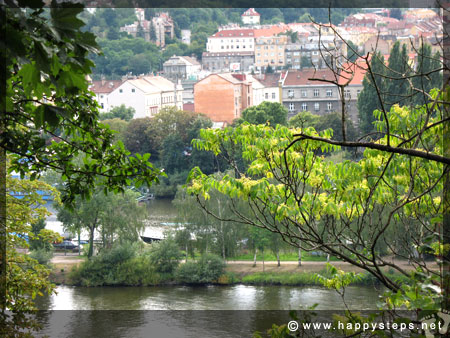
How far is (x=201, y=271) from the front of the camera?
8.65 meters

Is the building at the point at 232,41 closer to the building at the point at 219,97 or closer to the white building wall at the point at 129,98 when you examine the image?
the white building wall at the point at 129,98

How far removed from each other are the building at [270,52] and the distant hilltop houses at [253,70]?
0.16ft

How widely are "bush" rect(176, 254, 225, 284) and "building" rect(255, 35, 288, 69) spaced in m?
26.9

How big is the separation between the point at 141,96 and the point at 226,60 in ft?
45.3

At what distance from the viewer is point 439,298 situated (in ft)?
3.14

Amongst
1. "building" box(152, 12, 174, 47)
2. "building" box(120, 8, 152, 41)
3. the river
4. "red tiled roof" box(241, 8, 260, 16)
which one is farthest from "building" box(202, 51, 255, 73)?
the river

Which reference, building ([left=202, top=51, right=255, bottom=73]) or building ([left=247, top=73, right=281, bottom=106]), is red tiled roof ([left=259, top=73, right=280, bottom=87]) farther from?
building ([left=202, top=51, right=255, bottom=73])

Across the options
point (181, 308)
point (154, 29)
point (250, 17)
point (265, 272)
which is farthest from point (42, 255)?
point (250, 17)

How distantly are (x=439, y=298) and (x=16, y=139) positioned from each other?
1.14 meters

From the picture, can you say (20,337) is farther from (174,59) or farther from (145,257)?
(174,59)

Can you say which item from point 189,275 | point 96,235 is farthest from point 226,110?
point 189,275

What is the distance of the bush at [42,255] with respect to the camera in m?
8.73

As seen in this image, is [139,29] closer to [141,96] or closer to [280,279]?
[141,96]

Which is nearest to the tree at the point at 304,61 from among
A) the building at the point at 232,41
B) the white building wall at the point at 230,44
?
the building at the point at 232,41
